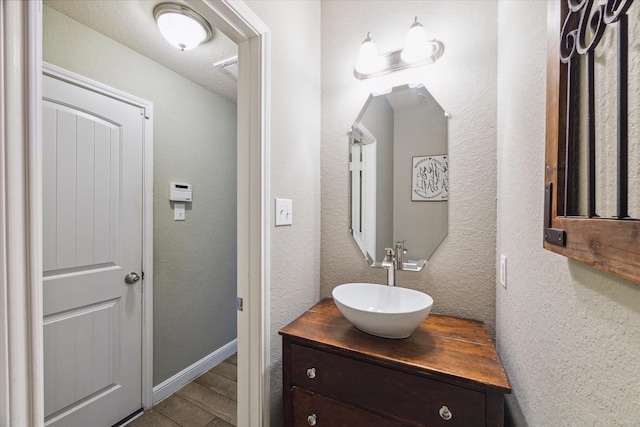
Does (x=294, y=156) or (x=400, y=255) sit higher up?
(x=294, y=156)

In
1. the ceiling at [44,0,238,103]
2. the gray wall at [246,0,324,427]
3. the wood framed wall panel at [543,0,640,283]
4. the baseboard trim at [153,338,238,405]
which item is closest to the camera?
the wood framed wall panel at [543,0,640,283]

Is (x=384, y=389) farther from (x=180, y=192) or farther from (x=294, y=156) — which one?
(x=180, y=192)

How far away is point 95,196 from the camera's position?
149cm

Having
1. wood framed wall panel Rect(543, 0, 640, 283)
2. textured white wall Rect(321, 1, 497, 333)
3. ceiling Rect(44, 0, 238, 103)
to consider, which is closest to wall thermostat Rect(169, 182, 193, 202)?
ceiling Rect(44, 0, 238, 103)

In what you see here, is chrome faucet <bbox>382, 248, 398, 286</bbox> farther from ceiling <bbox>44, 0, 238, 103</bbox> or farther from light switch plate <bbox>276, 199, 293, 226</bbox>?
ceiling <bbox>44, 0, 238, 103</bbox>

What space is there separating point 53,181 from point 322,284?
1499 millimetres

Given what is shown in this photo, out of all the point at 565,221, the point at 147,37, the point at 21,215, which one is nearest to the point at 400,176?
the point at 565,221

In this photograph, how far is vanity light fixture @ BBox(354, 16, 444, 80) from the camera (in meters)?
1.28

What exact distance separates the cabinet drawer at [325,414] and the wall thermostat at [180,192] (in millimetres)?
1519

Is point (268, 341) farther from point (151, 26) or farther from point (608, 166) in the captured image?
point (151, 26)

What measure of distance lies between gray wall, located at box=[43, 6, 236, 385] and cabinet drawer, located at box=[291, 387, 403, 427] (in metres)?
1.31

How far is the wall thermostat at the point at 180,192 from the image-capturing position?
190cm

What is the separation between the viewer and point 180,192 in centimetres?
195

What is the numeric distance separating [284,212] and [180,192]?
1139mm
